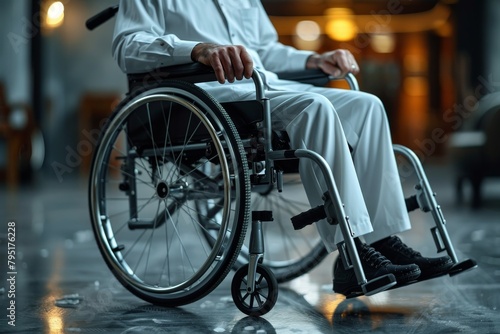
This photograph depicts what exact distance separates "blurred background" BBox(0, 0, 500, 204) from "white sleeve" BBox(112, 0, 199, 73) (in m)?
3.55

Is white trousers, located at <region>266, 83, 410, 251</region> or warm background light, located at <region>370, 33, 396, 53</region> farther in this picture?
warm background light, located at <region>370, 33, 396, 53</region>

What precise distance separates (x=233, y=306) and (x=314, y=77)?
72 centimetres

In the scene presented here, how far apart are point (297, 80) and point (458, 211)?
278 centimetres

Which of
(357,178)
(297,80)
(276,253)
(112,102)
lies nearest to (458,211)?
(276,253)

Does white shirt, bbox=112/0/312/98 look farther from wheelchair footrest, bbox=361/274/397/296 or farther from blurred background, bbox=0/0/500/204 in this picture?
blurred background, bbox=0/0/500/204

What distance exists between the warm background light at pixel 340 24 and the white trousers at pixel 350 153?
10.6 metres

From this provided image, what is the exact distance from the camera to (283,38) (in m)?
12.8

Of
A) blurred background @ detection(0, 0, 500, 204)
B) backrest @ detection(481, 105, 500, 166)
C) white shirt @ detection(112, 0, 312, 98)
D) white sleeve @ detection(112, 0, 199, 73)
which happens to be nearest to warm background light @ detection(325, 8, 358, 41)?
blurred background @ detection(0, 0, 500, 204)

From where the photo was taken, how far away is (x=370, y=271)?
1772 mm

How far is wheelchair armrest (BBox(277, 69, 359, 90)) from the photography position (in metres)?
2.30

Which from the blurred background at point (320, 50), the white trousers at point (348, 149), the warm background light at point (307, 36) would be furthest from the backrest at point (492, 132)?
the warm background light at point (307, 36)

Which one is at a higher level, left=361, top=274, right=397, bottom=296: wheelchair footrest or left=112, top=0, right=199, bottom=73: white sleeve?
left=112, top=0, right=199, bottom=73: white sleeve

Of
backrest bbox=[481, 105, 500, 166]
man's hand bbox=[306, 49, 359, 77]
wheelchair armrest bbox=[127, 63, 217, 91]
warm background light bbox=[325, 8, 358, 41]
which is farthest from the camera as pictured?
warm background light bbox=[325, 8, 358, 41]

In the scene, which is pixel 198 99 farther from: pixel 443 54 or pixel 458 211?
pixel 443 54
